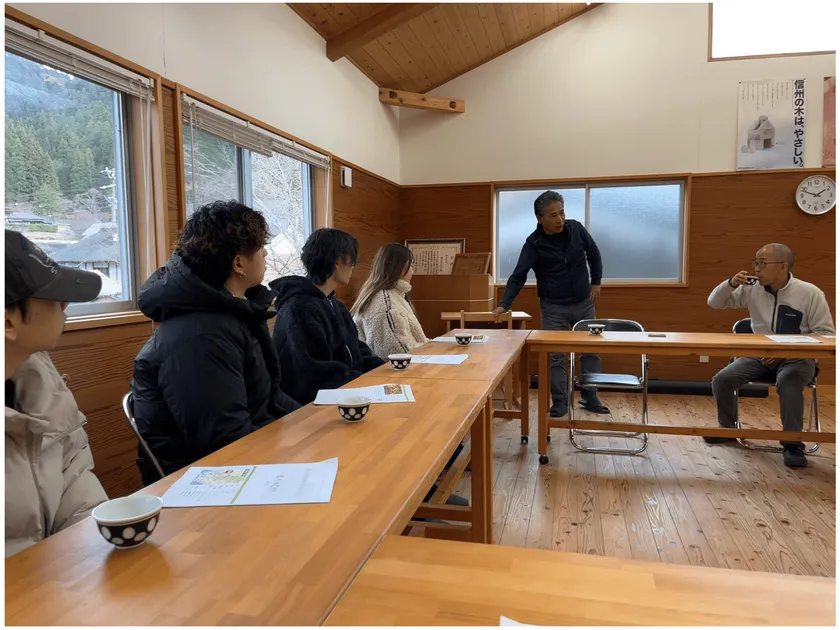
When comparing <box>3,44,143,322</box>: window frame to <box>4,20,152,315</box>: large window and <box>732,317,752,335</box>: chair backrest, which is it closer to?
<box>4,20,152,315</box>: large window

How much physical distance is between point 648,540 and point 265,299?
71.6 inches

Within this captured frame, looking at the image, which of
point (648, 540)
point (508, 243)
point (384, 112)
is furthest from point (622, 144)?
point (648, 540)

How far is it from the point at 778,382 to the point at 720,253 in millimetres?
2236

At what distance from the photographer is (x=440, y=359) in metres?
2.62

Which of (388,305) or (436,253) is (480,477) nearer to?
(388,305)

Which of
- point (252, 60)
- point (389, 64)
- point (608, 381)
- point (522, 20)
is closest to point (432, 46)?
point (389, 64)

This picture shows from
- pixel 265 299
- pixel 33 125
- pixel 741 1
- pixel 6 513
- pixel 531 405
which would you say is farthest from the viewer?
pixel 741 1

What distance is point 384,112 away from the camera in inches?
219

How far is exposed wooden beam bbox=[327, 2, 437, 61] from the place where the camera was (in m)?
4.11

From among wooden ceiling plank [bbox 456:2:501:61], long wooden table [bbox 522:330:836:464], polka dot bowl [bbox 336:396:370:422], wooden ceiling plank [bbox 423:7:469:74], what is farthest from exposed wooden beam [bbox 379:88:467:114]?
polka dot bowl [bbox 336:396:370:422]

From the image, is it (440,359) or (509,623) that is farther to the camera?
(440,359)

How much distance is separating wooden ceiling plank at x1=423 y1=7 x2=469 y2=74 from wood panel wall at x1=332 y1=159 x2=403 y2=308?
1.30 meters

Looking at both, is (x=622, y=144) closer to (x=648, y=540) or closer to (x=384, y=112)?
(x=384, y=112)

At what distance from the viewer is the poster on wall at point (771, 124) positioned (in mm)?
5027
